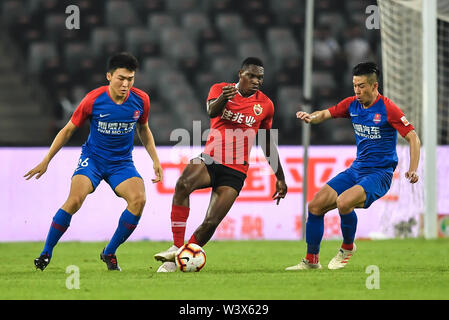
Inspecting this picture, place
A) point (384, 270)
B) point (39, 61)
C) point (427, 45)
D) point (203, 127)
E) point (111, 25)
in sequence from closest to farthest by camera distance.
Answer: point (384, 270), point (427, 45), point (203, 127), point (39, 61), point (111, 25)

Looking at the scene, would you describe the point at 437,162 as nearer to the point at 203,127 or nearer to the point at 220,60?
the point at 203,127

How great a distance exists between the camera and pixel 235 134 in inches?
321

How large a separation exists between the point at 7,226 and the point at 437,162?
6268 mm

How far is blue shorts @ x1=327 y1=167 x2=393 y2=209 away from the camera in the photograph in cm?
789

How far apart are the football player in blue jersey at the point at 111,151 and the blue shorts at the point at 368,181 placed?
165cm

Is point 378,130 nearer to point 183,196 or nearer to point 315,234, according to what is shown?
point 315,234

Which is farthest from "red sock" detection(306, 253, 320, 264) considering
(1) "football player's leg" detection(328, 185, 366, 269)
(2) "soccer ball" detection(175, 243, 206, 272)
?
(2) "soccer ball" detection(175, 243, 206, 272)

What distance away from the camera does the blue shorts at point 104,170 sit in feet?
25.8

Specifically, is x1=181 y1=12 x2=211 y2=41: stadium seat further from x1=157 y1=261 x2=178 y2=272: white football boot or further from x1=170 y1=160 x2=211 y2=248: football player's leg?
x1=157 y1=261 x2=178 y2=272: white football boot

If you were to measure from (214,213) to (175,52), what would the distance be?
11.6m

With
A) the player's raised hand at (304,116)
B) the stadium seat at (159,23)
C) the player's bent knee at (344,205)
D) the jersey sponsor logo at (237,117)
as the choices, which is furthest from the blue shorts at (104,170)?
the stadium seat at (159,23)

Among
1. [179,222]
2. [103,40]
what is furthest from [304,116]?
[103,40]

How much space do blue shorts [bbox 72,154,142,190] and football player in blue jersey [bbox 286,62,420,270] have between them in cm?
165
